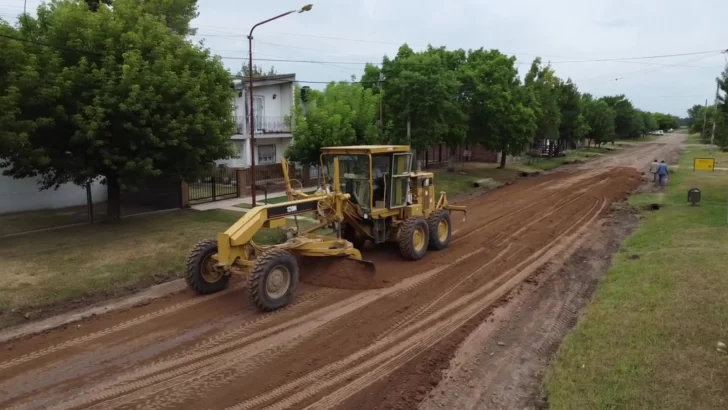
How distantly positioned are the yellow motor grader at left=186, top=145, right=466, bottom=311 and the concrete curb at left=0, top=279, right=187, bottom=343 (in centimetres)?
106

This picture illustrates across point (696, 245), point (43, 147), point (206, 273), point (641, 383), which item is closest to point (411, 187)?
point (206, 273)

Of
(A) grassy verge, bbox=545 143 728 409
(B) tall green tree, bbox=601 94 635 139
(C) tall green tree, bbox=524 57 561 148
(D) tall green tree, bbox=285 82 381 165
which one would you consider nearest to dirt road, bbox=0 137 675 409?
(A) grassy verge, bbox=545 143 728 409

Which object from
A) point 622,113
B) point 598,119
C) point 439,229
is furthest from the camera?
point 622,113

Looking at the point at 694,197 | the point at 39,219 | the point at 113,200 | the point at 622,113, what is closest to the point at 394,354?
the point at 113,200

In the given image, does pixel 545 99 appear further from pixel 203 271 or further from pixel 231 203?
pixel 203 271

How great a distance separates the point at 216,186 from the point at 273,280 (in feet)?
48.1

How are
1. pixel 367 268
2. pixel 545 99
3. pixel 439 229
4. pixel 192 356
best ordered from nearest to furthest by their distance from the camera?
pixel 192 356, pixel 367 268, pixel 439 229, pixel 545 99

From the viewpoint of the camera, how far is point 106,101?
13.8 metres

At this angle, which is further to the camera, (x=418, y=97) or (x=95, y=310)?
(x=418, y=97)

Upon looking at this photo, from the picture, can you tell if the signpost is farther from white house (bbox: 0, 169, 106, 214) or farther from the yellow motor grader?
white house (bbox: 0, 169, 106, 214)

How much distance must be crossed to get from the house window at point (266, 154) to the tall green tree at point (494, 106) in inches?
471

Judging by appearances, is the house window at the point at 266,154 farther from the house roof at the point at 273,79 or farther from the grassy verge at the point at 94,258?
the grassy verge at the point at 94,258

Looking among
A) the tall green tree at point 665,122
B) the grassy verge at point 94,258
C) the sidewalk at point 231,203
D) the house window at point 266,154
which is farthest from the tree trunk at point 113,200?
the tall green tree at point 665,122

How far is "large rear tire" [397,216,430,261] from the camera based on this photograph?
41.3 ft
